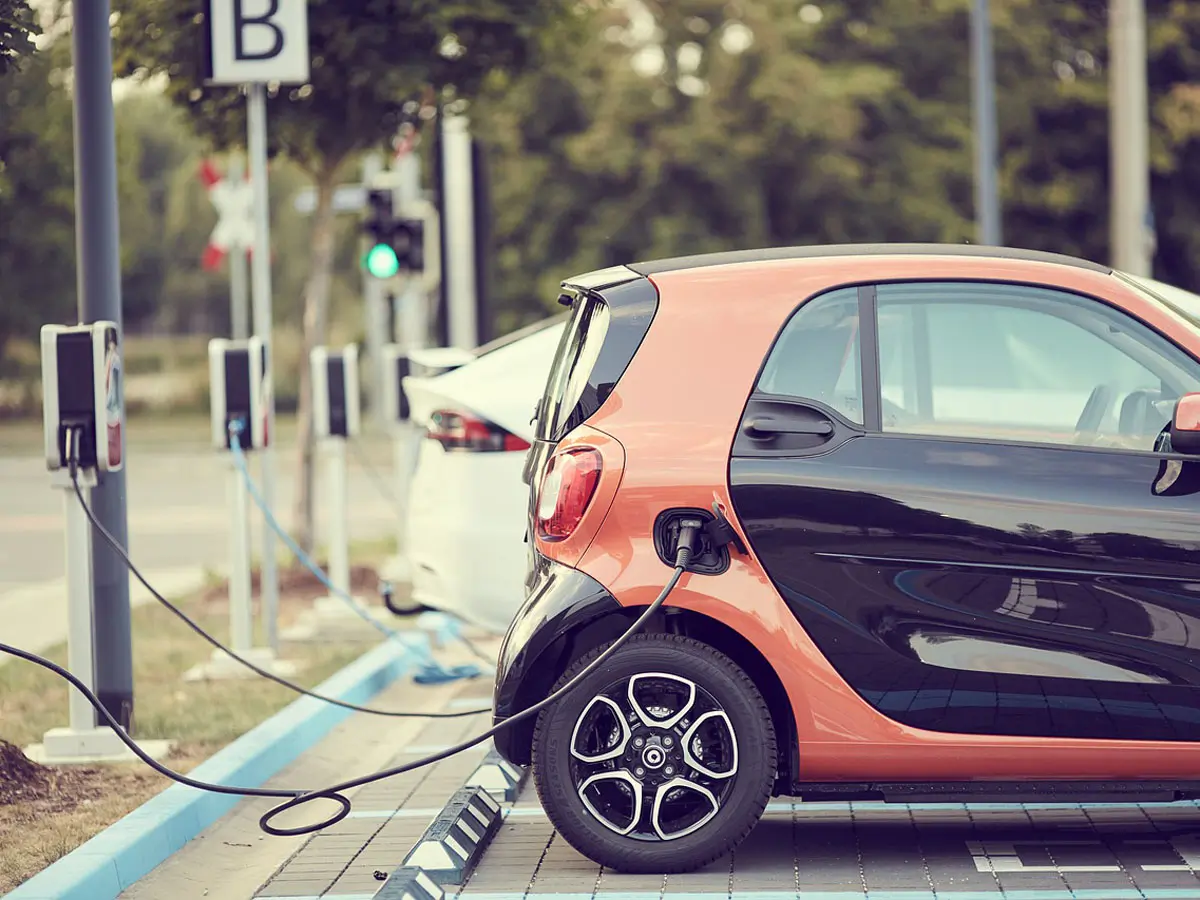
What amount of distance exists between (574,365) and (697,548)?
0.70 m

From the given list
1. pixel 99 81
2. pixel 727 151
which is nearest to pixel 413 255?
pixel 99 81

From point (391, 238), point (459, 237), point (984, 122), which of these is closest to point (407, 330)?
point (459, 237)

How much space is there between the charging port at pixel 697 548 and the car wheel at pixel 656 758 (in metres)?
0.21

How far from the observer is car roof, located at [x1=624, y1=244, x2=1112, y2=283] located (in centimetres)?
552

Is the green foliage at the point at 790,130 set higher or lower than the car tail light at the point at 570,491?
higher

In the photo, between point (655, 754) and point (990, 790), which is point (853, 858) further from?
point (655, 754)

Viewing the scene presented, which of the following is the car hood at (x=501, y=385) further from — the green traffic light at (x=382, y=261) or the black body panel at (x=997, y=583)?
the green traffic light at (x=382, y=261)

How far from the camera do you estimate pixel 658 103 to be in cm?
2808

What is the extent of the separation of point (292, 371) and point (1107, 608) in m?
37.3

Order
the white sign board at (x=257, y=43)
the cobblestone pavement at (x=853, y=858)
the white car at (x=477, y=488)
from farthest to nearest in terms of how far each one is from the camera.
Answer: the white sign board at (x=257, y=43) → the white car at (x=477, y=488) → the cobblestone pavement at (x=853, y=858)

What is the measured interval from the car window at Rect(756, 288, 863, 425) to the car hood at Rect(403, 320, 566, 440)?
2.73 m

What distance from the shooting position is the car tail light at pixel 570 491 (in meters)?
5.37

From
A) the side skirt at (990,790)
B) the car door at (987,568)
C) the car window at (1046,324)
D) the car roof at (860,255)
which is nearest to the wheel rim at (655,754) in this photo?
the side skirt at (990,790)

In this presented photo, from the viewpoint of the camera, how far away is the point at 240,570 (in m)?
9.32
